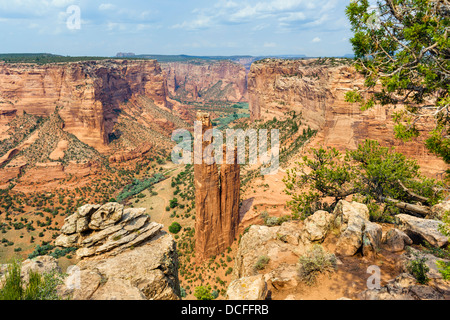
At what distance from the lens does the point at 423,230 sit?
36.9 feet

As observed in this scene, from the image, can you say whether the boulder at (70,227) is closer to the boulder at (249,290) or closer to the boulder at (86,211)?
the boulder at (86,211)

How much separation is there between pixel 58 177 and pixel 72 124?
62.0 feet

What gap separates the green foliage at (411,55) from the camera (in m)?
7.73

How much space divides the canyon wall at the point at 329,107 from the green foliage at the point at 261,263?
16.7 metres

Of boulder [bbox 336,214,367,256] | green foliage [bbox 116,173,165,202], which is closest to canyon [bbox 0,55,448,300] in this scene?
boulder [bbox 336,214,367,256]

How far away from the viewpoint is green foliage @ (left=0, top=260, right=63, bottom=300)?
6305mm

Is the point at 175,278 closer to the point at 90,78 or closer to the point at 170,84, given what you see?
the point at 90,78

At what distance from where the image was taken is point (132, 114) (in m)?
89.6

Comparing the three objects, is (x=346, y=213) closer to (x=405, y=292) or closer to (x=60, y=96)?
(x=405, y=292)

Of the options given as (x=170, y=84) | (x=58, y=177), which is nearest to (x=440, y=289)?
(x=58, y=177)

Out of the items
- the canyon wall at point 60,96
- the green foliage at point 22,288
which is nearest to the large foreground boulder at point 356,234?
the green foliage at point 22,288

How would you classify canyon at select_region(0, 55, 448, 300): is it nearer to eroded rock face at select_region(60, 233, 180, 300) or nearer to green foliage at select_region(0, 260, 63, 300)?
eroded rock face at select_region(60, 233, 180, 300)

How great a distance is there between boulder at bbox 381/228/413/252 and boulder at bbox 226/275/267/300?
7091mm

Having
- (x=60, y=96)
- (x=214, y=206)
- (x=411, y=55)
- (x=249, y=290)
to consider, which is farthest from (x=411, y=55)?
(x=60, y=96)
